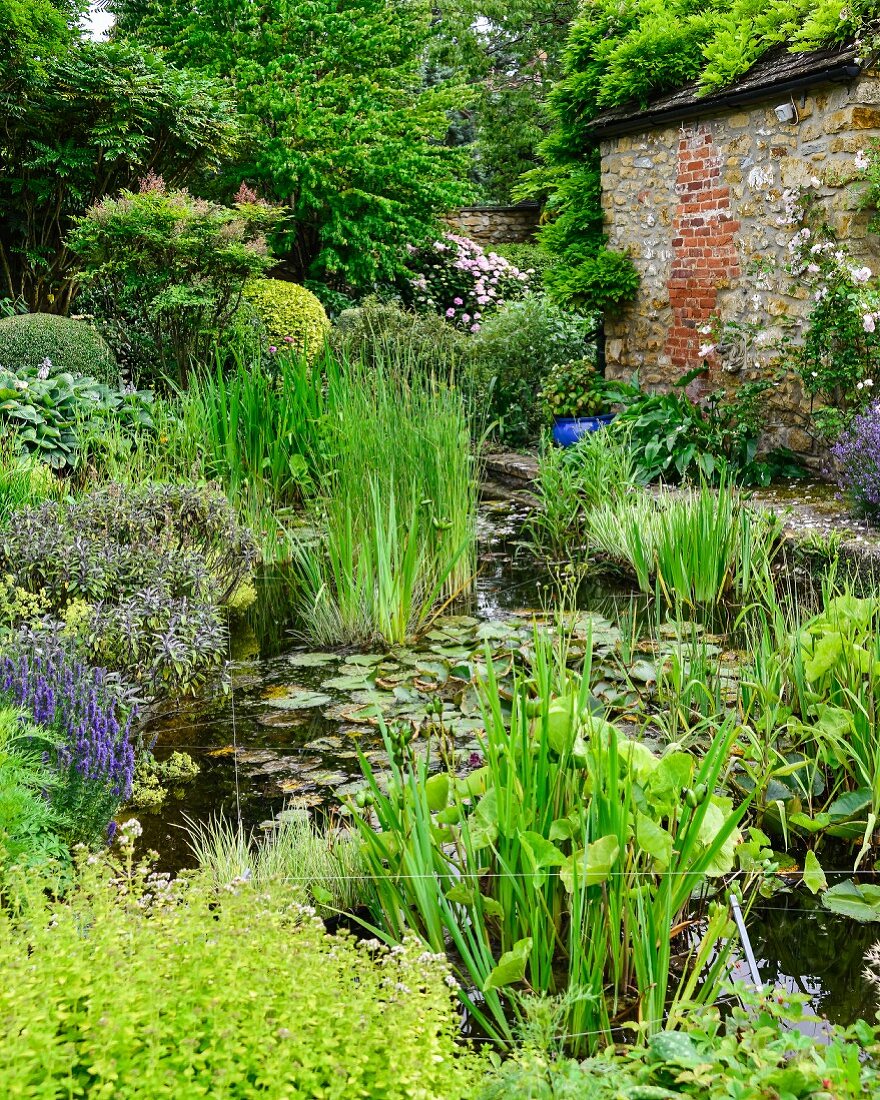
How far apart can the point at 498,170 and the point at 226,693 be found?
1770cm

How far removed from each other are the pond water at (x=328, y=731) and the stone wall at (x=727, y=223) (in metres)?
3.31

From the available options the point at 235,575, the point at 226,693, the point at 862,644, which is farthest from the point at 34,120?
the point at 862,644

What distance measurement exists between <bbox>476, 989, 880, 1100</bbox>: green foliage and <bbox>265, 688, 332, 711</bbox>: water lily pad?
2350 millimetres

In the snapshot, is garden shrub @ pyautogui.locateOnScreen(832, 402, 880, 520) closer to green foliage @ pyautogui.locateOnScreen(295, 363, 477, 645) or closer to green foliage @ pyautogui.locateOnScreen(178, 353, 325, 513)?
green foliage @ pyautogui.locateOnScreen(295, 363, 477, 645)

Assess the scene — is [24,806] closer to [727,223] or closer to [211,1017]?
[211,1017]

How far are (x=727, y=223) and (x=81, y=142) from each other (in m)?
6.58

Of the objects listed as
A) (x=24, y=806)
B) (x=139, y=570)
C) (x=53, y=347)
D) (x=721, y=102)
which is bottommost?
(x=24, y=806)

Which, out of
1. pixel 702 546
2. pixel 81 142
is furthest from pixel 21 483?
pixel 81 142

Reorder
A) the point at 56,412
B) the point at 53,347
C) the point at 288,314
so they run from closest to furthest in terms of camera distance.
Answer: the point at 56,412 < the point at 53,347 < the point at 288,314

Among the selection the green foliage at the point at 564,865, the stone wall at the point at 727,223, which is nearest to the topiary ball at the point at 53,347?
the stone wall at the point at 727,223

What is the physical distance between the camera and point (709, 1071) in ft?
5.68

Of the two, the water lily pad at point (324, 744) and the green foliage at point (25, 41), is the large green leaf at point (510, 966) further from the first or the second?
the green foliage at point (25, 41)

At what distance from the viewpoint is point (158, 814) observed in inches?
128

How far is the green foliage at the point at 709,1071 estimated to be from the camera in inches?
63.7
